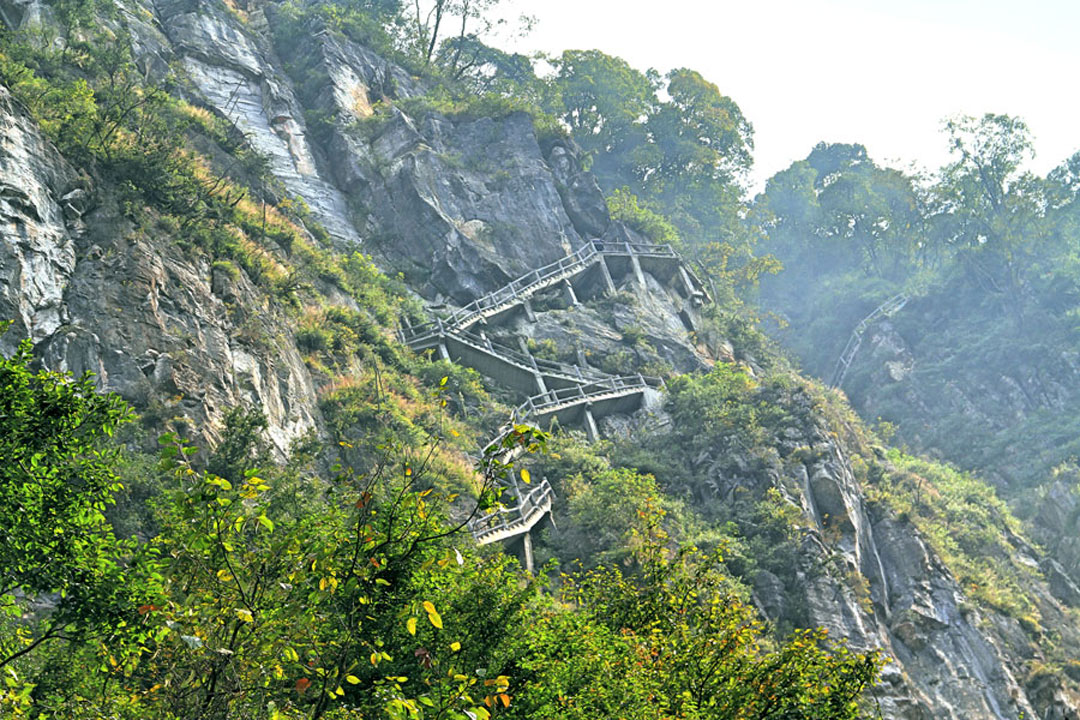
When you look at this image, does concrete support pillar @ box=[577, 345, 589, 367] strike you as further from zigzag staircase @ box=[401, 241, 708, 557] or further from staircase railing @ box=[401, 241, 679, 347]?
staircase railing @ box=[401, 241, 679, 347]

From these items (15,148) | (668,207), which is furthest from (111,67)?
(668,207)

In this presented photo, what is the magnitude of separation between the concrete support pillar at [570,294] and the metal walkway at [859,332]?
73.8 feet

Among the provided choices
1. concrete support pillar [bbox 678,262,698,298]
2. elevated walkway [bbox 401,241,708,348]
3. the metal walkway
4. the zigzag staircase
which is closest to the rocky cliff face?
elevated walkway [bbox 401,241,708,348]

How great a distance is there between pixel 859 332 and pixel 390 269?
1426 inches

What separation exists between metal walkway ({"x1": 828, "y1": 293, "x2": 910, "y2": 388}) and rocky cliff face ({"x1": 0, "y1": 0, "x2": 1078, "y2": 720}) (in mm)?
4627

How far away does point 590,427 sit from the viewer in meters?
35.2

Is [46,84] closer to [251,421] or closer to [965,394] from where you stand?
[251,421]

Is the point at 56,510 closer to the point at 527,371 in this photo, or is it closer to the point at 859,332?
the point at 527,371

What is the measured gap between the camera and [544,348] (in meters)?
39.0

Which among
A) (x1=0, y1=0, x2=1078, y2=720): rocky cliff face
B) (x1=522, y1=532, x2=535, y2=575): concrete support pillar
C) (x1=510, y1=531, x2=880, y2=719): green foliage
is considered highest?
(x1=0, y1=0, x2=1078, y2=720): rocky cliff face

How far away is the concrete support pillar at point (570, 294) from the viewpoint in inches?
1702

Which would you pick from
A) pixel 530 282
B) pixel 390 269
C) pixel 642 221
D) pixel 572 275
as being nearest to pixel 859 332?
pixel 642 221

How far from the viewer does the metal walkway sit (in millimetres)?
59344

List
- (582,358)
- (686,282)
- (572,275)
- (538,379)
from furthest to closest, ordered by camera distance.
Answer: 1. (686,282)
2. (572,275)
3. (582,358)
4. (538,379)
